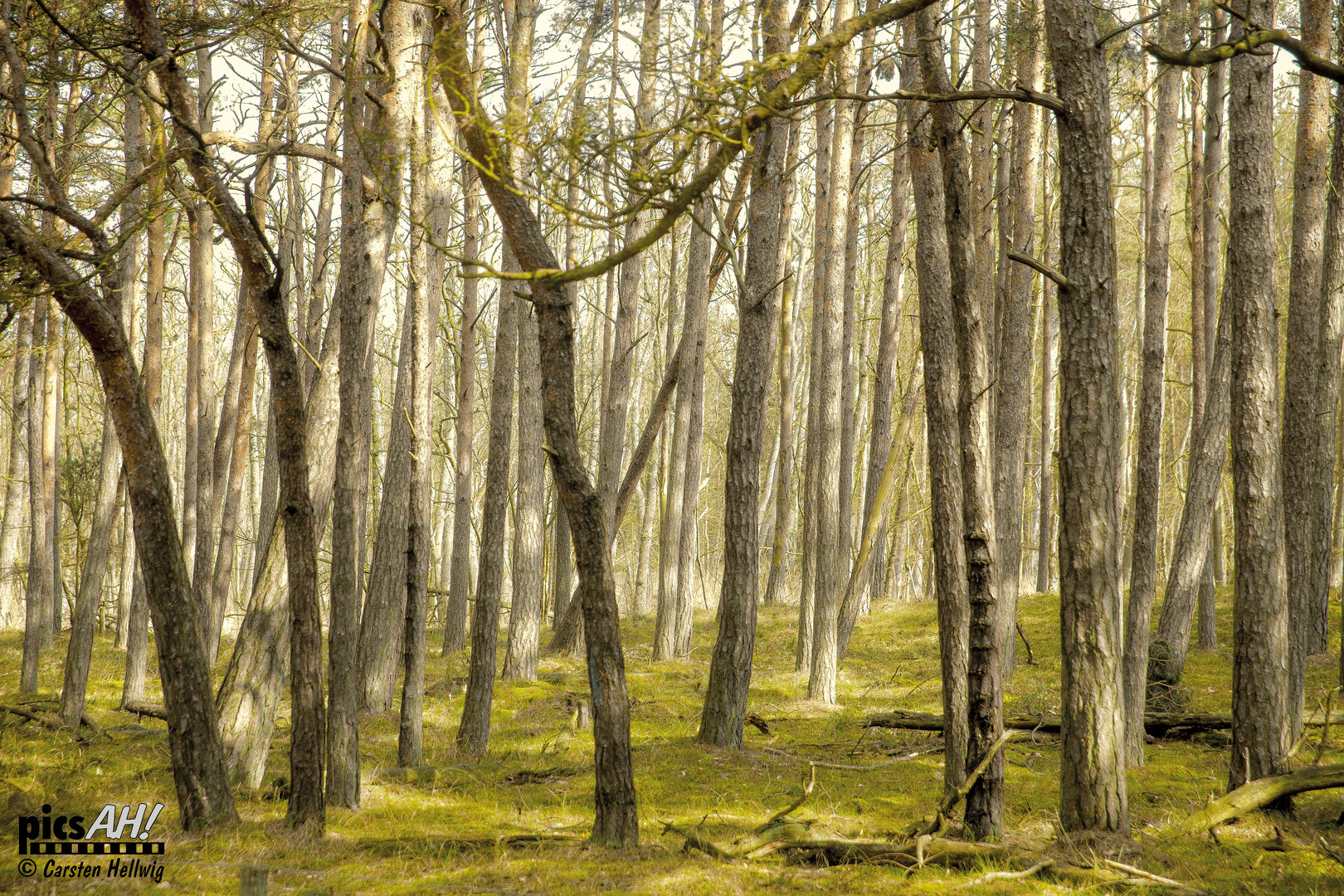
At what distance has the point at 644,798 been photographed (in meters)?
7.13

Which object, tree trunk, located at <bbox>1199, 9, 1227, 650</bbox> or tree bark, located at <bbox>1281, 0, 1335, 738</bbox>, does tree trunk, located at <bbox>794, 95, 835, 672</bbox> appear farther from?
tree bark, located at <bbox>1281, 0, 1335, 738</bbox>

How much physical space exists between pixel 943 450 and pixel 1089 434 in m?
1.10

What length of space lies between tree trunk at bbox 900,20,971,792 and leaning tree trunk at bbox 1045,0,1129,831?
0.80 metres

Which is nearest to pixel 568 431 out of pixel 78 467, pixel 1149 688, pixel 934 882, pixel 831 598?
pixel 934 882

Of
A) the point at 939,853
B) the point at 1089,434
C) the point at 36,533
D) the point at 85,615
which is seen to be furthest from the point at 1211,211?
the point at 36,533

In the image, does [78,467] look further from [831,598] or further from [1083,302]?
[1083,302]

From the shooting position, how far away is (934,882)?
492 cm

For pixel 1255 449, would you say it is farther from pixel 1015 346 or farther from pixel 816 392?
pixel 816 392

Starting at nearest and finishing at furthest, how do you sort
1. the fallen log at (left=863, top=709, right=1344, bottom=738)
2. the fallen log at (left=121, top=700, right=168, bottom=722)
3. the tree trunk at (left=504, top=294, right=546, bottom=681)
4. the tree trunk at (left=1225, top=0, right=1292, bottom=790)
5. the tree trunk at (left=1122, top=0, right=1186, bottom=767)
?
1. the tree trunk at (left=1225, top=0, right=1292, bottom=790)
2. the tree trunk at (left=1122, top=0, right=1186, bottom=767)
3. the fallen log at (left=863, top=709, right=1344, bottom=738)
4. the fallen log at (left=121, top=700, right=168, bottom=722)
5. the tree trunk at (left=504, top=294, right=546, bottom=681)

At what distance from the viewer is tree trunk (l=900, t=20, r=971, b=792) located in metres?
5.96

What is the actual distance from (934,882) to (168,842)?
16.0 feet

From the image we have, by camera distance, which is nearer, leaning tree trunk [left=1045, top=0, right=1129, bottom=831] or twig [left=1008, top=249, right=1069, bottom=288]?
twig [left=1008, top=249, right=1069, bottom=288]

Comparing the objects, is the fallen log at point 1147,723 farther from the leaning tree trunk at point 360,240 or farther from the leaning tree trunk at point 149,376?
the leaning tree trunk at point 149,376

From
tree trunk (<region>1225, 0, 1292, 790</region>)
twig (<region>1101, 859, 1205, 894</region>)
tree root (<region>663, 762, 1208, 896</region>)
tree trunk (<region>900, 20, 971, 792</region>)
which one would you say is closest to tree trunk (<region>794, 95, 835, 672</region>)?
tree trunk (<region>900, 20, 971, 792</region>)
